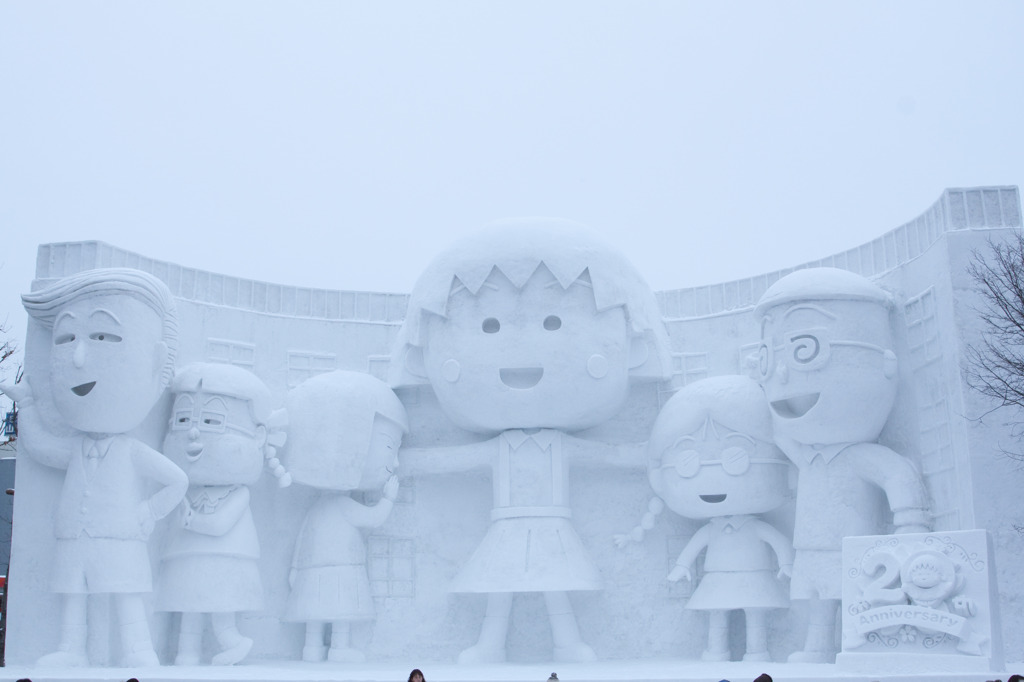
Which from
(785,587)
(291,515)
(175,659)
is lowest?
(175,659)

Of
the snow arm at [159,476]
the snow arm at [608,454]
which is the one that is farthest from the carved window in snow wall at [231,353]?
the snow arm at [608,454]

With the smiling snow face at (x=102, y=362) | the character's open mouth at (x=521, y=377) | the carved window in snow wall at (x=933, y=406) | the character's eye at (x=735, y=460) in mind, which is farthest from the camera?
the character's open mouth at (x=521, y=377)

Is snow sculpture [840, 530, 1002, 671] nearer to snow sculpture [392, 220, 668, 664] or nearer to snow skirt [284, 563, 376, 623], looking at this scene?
snow sculpture [392, 220, 668, 664]

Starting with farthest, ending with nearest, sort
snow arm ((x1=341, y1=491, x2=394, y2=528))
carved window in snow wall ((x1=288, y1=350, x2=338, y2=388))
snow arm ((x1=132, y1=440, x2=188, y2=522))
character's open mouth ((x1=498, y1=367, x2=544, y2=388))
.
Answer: carved window in snow wall ((x1=288, y1=350, x2=338, y2=388)) < snow arm ((x1=341, y1=491, x2=394, y2=528)) < character's open mouth ((x1=498, y1=367, x2=544, y2=388)) < snow arm ((x1=132, y1=440, x2=188, y2=522))

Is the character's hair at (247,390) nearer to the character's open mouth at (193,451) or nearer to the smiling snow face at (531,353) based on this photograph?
the character's open mouth at (193,451)

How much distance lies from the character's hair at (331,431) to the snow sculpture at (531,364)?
67cm

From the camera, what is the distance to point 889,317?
8594 millimetres

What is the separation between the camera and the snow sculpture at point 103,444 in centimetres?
791

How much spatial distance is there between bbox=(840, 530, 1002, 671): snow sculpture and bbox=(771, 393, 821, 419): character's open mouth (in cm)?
144

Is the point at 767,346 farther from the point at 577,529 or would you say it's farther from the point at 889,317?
the point at 577,529

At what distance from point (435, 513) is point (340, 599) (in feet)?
3.93

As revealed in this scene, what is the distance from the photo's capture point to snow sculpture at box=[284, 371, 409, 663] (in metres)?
9.08

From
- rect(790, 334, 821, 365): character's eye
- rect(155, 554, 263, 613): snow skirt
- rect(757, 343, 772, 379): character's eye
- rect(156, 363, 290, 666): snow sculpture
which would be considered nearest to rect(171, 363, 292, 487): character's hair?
rect(156, 363, 290, 666): snow sculpture

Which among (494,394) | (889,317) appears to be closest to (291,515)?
(494,394)
